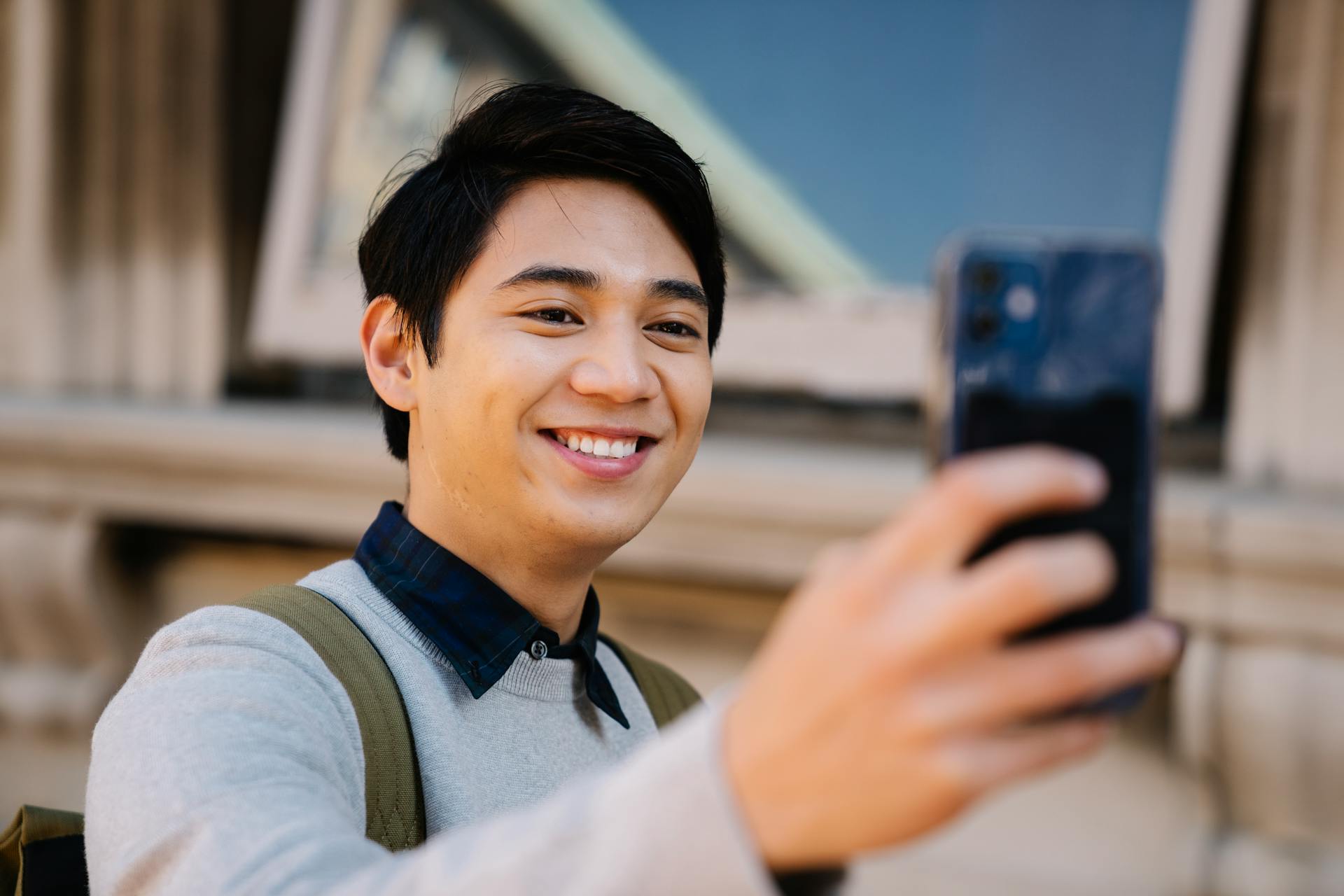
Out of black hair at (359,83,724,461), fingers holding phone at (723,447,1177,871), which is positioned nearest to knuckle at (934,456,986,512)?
fingers holding phone at (723,447,1177,871)

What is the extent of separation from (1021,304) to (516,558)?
20.1 inches

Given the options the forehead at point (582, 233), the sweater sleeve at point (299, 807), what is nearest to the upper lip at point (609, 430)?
the forehead at point (582, 233)

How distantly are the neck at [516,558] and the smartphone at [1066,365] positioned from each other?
1.50 feet

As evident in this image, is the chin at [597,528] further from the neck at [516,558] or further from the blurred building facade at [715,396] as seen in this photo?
the blurred building facade at [715,396]

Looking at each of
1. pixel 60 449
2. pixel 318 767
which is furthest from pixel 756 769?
pixel 60 449

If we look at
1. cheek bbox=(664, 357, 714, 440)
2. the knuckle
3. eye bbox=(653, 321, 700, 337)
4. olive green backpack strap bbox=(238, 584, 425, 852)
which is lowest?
olive green backpack strap bbox=(238, 584, 425, 852)

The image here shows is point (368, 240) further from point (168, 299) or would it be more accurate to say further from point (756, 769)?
point (168, 299)

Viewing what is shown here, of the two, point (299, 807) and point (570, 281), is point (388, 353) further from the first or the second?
point (299, 807)

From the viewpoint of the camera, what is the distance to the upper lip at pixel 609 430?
2.75ft

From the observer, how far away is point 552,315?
0.86 metres

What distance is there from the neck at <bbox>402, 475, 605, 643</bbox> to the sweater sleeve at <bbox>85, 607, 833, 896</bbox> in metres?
0.20

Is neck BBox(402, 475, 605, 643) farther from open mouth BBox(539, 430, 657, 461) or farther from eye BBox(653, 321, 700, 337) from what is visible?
eye BBox(653, 321, 700, 337)

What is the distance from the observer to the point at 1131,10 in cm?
171

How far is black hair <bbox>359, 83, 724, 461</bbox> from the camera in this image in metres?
0.89
